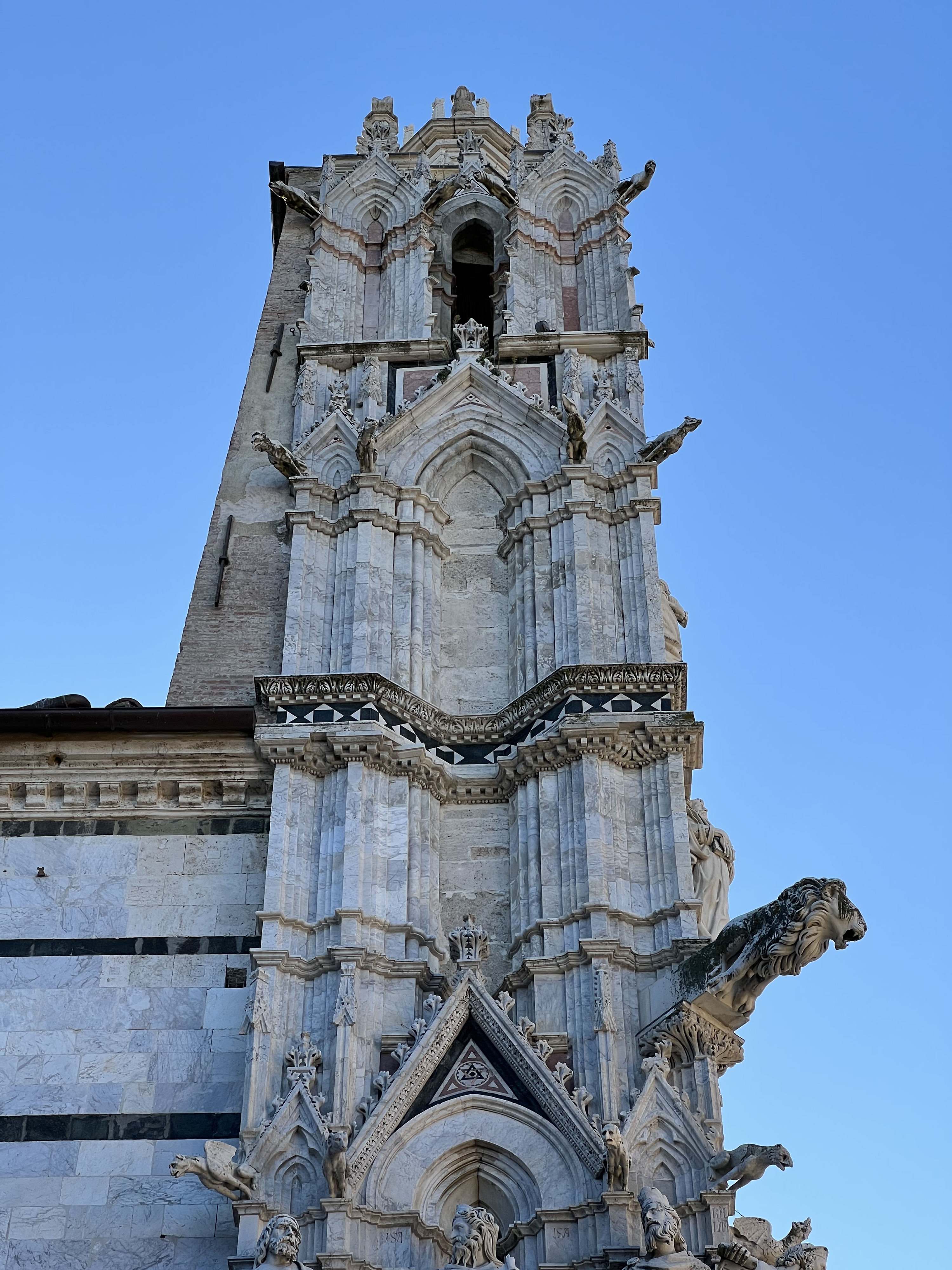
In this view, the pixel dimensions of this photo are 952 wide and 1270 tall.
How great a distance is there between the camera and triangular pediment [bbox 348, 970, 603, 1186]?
38.7 ft

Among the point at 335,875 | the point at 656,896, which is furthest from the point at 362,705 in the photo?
the point at 656,896

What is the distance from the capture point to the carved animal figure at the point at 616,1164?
449 inches

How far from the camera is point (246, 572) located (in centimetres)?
1720

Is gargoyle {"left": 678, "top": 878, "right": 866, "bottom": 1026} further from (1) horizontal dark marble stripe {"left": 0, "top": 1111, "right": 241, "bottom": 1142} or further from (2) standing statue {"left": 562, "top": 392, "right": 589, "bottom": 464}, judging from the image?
(2) standing statue {"left": 562, "top": 392, "right": 589, "bottom": 464}

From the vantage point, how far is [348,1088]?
12.3 meters

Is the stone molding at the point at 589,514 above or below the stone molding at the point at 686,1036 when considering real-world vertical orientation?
above

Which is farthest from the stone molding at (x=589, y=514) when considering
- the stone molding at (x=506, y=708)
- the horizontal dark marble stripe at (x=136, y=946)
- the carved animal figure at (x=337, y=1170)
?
the carved animal figure at (x=337, y=1170)

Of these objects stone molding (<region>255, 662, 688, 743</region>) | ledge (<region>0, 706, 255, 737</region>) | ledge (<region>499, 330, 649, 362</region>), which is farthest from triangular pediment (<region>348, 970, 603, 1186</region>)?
ledge (<region>499, 330, 649, 362</region>)

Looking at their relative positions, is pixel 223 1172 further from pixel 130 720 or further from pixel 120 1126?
pixel 130 720

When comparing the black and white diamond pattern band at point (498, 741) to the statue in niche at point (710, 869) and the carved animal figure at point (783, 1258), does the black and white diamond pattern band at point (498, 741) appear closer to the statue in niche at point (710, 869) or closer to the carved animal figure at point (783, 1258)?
the statue in niche at point (710, 869)

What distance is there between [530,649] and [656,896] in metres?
2.88

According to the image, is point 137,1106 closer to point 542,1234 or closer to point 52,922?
point 52,922

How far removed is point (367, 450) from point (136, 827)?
415 cm

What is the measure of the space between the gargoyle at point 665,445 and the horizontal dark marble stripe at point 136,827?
15.9ft
